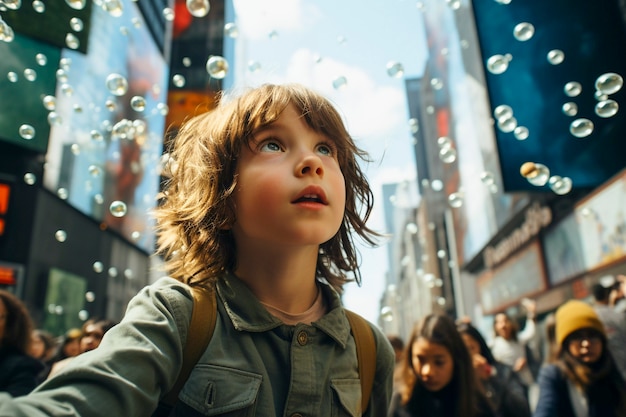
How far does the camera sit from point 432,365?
8.20 ft

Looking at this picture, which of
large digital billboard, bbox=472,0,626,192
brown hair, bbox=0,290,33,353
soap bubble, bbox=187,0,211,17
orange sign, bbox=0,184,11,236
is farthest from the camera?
orange sign, bbox=0,184,11,236

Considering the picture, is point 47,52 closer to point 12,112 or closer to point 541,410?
point 12,112

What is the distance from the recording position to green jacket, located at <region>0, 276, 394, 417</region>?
67 centimetres

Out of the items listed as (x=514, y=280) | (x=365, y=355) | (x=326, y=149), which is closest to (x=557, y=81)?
(x=514, y=280)

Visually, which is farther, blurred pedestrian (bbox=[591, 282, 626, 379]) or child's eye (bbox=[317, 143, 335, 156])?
blurred pedestrian (bbox=[591, 282, 626, 379])

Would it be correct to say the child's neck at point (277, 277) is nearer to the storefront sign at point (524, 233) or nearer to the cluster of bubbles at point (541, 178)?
the cluster of bubbles at point (541, 178)

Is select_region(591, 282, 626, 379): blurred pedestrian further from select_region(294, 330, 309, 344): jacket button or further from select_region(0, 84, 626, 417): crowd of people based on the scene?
select_region(294, 330, 309, 344): jacket button

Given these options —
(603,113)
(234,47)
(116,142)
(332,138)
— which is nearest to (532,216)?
(603,113)

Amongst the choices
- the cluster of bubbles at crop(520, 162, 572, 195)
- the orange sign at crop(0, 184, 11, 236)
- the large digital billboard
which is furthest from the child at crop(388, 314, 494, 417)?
the orange sign at crop(0, 184, 11, 236)

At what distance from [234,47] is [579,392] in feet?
115

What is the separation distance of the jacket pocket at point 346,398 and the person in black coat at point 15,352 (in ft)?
5.73

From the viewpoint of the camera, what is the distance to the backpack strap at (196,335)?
0.86 metres

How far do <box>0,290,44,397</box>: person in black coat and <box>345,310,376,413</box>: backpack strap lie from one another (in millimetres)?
1716

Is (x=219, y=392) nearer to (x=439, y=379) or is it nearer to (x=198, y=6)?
(x=439, y=379)
